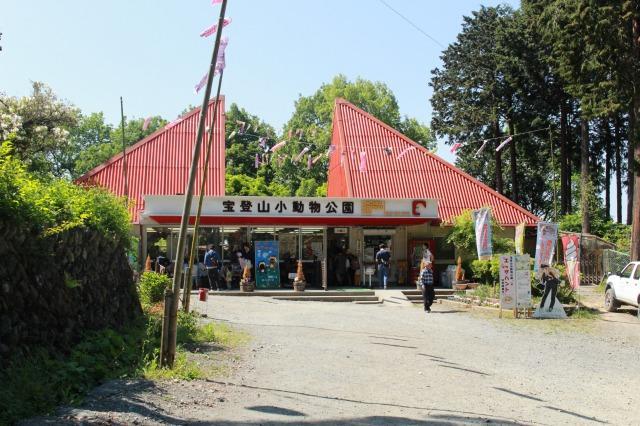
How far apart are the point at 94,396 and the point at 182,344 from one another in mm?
3821

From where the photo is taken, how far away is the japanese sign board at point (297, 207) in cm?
2373

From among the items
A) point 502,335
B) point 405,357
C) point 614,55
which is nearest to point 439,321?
point 502,335

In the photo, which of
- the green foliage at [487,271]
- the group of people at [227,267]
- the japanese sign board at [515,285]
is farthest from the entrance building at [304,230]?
the japanese sign board at [515,285]

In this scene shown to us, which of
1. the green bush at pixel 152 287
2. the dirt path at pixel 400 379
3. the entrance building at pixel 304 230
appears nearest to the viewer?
the dirt path at pixel 400 379

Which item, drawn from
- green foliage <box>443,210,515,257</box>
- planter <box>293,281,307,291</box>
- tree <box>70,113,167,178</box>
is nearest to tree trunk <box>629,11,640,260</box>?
green foliage <box>443,210,515,257</box>

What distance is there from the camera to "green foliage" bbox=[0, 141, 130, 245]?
25.1 feet

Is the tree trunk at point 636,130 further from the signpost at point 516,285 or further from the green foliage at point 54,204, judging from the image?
the green foliage at point 54,204

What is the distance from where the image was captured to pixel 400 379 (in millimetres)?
9109

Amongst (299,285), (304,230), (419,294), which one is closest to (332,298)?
(299,285)

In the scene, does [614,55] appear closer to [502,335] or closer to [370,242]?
[370,242]

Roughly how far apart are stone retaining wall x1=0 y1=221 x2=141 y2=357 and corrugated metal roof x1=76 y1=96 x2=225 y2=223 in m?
17.3

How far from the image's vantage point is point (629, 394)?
9.08m

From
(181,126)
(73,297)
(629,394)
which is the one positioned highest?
(181,126)

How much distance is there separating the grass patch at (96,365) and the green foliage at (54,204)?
5.30ft
